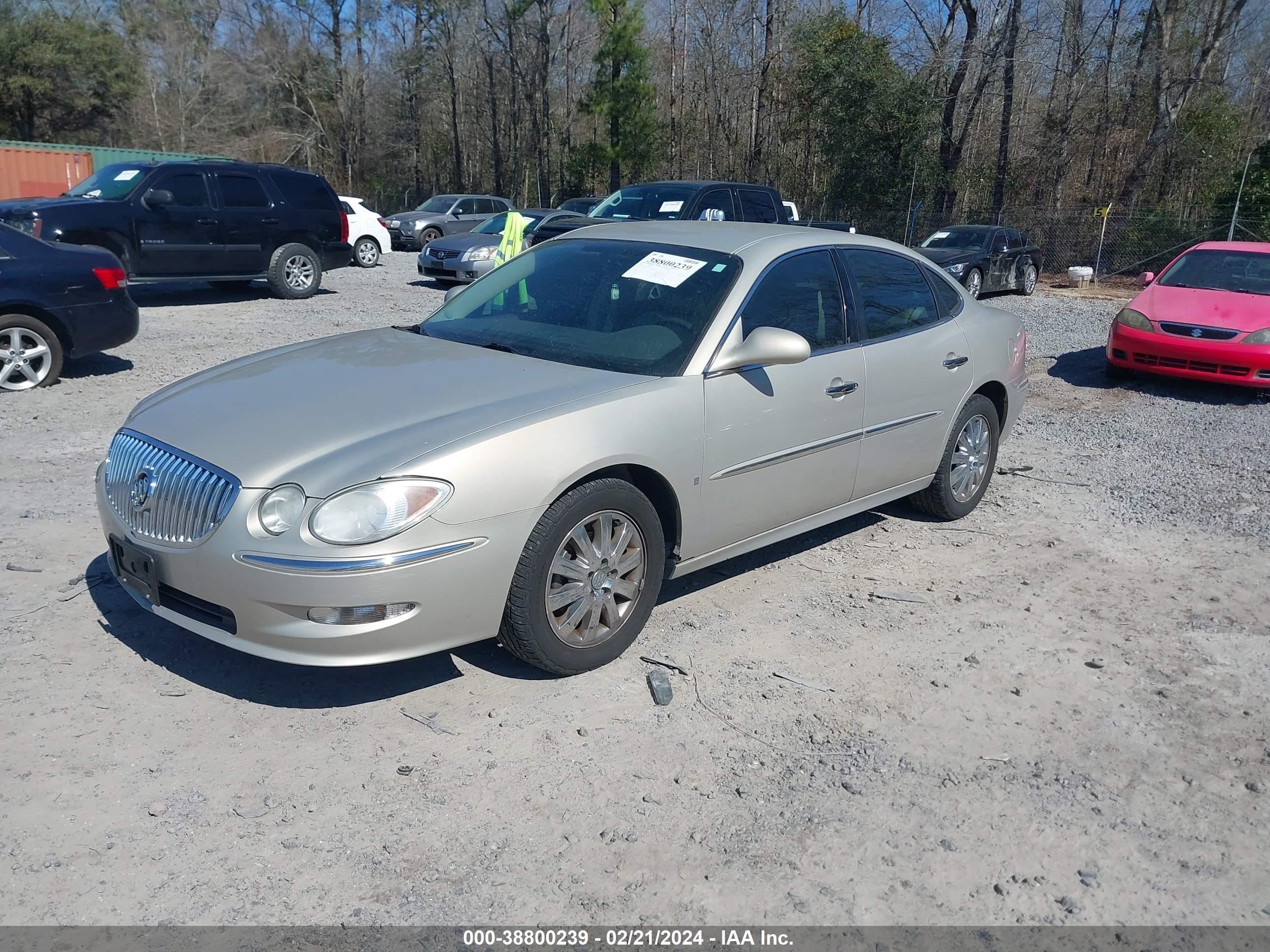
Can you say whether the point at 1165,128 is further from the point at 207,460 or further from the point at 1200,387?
the point at 207,460

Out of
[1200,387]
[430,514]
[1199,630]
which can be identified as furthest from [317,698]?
[1200,387]

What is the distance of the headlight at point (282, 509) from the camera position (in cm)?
335

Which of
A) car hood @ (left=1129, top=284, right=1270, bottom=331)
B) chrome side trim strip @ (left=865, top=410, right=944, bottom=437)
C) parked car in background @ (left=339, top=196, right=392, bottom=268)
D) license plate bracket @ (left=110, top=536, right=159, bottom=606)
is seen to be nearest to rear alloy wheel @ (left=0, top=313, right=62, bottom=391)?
license plate bracket @ (left=110, top=536, right=159, bottom=606)

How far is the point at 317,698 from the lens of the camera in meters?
3.77

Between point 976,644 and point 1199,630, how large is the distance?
3.77ft

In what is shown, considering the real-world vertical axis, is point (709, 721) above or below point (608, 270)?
below

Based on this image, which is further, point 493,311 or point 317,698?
point 493,311

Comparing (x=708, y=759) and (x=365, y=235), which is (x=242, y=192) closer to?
(x=365, y=235)

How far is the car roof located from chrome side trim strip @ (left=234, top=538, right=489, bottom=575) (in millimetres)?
2224

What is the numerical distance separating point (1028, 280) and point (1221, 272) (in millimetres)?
8837

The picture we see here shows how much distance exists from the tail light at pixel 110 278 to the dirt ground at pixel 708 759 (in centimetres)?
362

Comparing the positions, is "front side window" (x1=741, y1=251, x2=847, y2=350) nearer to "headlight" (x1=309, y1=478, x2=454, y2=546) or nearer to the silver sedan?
the silver sedan

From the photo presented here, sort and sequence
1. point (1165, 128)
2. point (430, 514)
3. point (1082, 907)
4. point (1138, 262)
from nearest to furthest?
point (1082, 907)
point (430, 514)
point (1138, 262)
point (1165, 128)

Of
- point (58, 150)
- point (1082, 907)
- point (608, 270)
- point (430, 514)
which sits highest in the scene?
point (58, 150)
